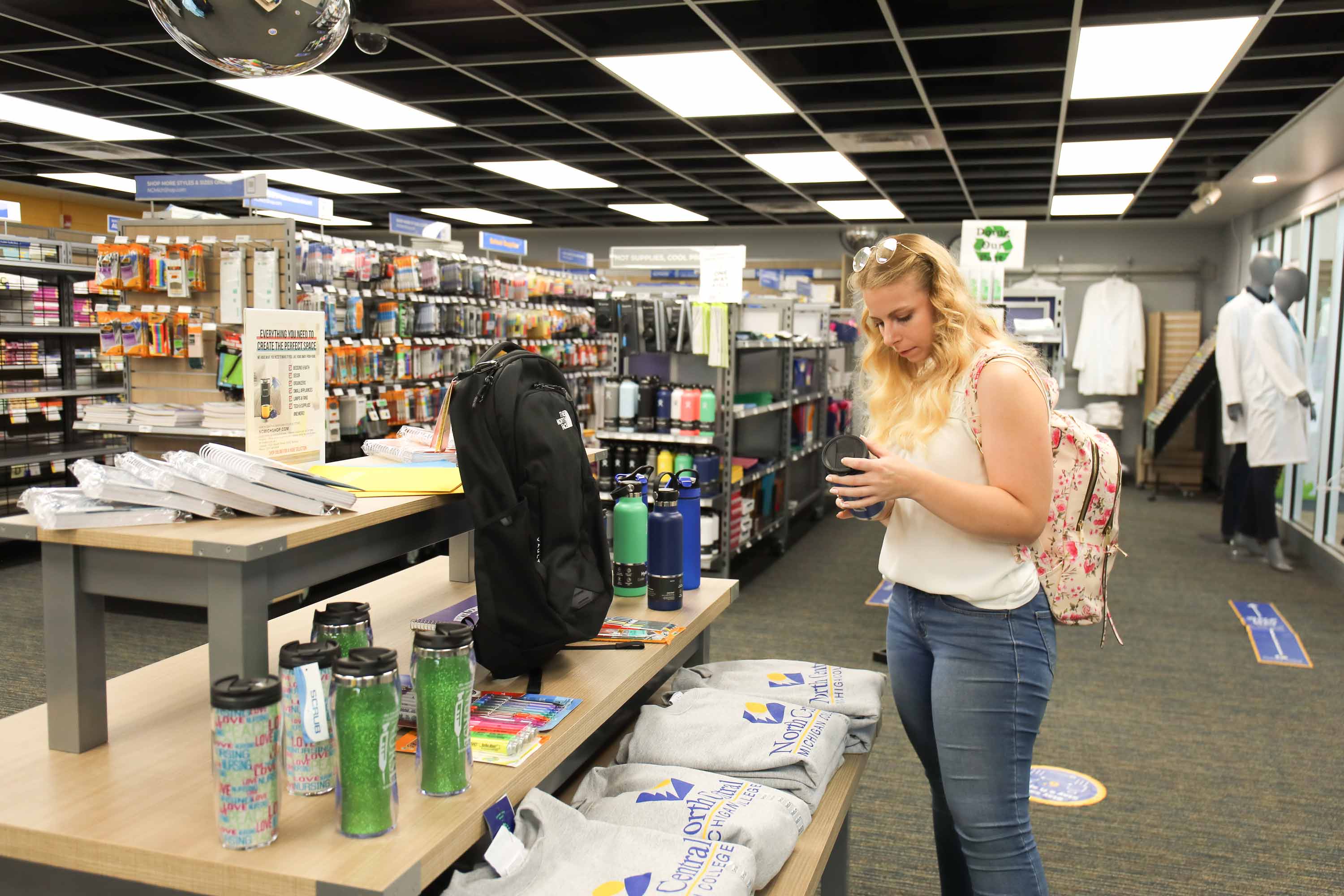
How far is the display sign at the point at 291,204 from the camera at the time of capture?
531 centimetres

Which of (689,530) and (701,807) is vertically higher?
(689,530)

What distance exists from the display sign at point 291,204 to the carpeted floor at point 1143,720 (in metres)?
2.23

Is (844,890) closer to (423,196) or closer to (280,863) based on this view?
(280,863)

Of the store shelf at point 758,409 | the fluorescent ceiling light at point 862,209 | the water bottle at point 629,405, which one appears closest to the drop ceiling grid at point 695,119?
the fluorescent ceiling light at point 862,209

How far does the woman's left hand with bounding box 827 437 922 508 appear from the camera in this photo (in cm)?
172

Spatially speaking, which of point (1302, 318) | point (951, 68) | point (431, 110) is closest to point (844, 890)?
point (951, 68)

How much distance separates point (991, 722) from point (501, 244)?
742cm

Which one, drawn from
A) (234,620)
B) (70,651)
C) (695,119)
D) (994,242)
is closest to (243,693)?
(234,620)

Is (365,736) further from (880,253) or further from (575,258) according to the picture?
(575,258)

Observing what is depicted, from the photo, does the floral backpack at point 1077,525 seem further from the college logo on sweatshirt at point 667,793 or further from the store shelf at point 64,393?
the store shelf at point 64,393

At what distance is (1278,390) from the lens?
21.8 ft

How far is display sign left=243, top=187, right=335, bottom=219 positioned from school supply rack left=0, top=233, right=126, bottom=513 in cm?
197

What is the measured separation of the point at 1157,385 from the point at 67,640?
12341 mm

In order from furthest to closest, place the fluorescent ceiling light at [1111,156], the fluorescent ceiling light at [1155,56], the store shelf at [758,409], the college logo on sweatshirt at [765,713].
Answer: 1. the fluorescent ceiling light at [1111,156]
2. the store shelf at [758,409]
3. the fluorescent ceiling light at [1155,56]
4. the college logo on sweatshirt at [765,713]
